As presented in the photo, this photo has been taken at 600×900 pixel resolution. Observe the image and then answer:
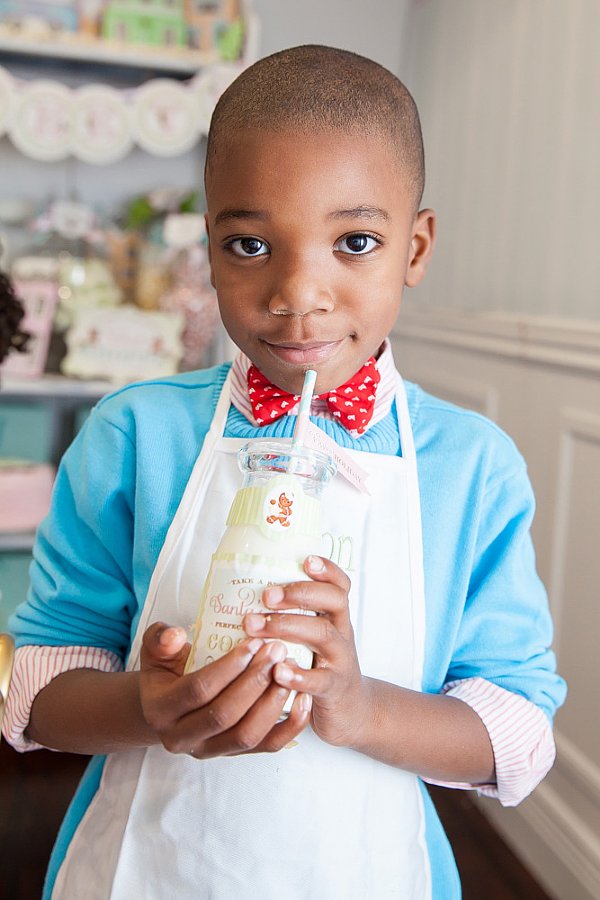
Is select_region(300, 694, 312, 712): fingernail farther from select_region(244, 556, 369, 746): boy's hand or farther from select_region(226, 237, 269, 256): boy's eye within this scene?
select_region(226, 237, 269, 256): boy's eye

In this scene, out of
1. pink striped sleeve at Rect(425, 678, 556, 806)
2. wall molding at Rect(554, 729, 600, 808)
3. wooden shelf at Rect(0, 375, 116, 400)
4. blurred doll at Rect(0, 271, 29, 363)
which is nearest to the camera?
pink striped sleeve at Rect(425, 678, 556, 806)

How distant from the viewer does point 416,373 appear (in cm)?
257

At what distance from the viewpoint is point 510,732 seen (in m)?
0.82

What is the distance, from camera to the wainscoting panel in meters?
1.69

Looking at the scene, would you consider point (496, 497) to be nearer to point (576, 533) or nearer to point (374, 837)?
point (374, 837)

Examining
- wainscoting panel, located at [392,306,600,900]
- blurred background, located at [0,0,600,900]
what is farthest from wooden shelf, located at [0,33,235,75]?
wainscoting panel, located at [392,306,600,900]

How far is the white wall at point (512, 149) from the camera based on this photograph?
1.85m

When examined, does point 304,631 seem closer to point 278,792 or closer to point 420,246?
point 278,792

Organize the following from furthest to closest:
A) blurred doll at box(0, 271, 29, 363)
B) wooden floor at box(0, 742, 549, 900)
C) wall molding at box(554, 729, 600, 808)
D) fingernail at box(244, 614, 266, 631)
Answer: blurred doll at box(0, 271, 29, 363) < wooden floor at box(0, 742, 549, 900) < wall molding at box(554, 729, 600, 808) < fingernail at box(244, 614, 266, 631)

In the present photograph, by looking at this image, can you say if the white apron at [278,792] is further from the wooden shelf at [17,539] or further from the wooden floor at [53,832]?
the wooden shelf at [17,539]

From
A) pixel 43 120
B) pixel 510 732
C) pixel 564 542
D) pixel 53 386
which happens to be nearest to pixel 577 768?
pixel 564 542

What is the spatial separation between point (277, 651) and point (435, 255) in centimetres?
216

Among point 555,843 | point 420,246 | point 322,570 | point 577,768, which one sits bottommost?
point 555,843

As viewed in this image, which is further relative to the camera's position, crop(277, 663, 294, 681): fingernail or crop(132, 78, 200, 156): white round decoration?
crop(132, 78, 200, 156): white round decoration
